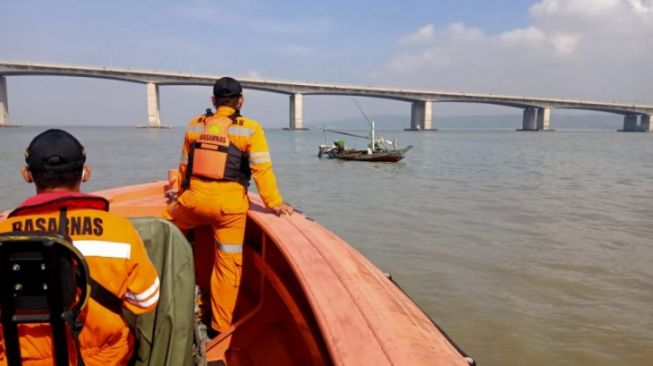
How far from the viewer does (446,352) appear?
4.98 ft

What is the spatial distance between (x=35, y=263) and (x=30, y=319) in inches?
6.7

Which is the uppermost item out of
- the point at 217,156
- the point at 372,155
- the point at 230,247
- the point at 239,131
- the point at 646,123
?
the point at 646,123

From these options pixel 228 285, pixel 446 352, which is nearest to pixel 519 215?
pixel 228 285

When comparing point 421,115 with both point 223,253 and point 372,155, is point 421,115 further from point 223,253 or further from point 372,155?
point 223,253

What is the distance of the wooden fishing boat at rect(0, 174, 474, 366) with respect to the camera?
4.96 ft

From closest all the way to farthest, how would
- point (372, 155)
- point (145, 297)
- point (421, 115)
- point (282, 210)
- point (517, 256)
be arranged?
point (145, 297), point (282, 210), point (517, 256), point (372, 155), point (421, 115)

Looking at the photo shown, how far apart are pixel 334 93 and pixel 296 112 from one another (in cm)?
748

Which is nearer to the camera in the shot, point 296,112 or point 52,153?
point 52,153

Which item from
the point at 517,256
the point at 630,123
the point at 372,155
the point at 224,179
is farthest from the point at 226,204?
the point at 630,123

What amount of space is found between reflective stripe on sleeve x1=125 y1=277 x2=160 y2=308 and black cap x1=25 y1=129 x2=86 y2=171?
0.46 meters

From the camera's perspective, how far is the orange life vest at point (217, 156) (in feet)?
8.86

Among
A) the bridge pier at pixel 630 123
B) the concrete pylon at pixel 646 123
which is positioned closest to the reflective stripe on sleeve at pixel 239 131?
the concrete pylon at pixel 646 123

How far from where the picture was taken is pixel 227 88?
9.35 ft

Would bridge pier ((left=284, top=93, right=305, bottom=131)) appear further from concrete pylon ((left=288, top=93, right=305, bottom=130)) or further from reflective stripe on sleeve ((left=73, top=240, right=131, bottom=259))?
reflective stripe on sleeve ((left=73, top=240, right=131, bottom=259))
